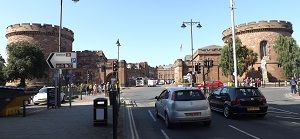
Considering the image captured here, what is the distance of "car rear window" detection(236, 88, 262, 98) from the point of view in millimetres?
16422

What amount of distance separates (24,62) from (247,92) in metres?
49.5

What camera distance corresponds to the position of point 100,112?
14297 mm

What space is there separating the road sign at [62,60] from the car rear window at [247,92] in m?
9.66

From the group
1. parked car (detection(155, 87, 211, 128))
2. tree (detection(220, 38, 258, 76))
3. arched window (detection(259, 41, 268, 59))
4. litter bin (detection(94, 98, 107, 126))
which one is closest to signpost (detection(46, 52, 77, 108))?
litter bin (detection(94, 98, 107, 126))

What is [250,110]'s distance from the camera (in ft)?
52.9

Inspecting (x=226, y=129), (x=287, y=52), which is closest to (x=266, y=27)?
(x=287, y=52)

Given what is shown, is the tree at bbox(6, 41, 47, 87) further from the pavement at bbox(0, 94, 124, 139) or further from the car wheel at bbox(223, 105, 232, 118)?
the car wheel at bbox(223, 105, 232, 118)

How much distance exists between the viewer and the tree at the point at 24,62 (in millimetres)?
59725

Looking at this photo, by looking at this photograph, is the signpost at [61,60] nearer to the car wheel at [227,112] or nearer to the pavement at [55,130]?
the pavement at [55,130]

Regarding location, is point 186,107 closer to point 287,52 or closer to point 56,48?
point 287,52

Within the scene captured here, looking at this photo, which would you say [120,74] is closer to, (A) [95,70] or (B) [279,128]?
(A) [95,70]

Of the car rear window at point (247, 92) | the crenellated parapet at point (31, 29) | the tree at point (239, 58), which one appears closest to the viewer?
the car rear window at point (247, 92)

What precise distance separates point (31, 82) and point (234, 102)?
61056 millimetres

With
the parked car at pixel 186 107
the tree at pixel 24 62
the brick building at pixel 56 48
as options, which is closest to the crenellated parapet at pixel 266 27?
the brick building at pixel 56 48
